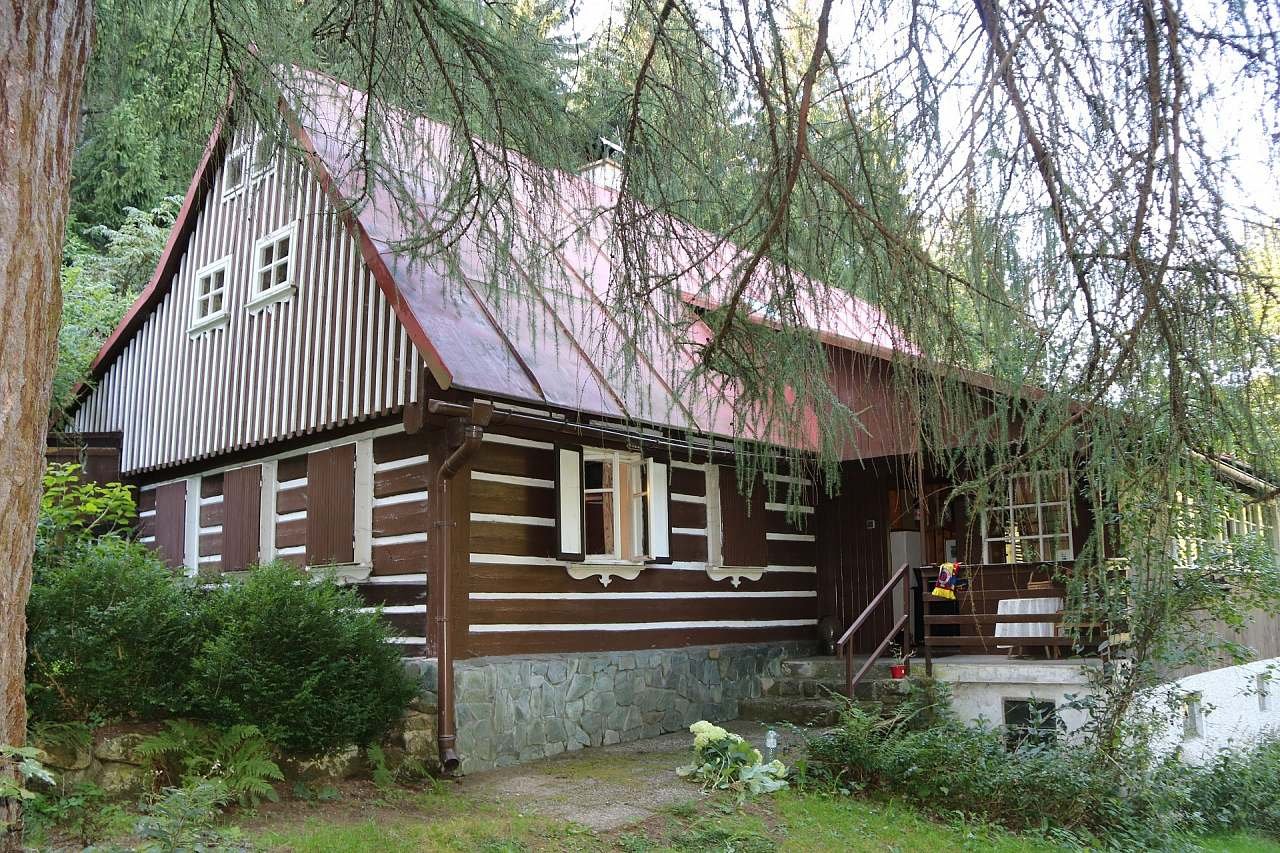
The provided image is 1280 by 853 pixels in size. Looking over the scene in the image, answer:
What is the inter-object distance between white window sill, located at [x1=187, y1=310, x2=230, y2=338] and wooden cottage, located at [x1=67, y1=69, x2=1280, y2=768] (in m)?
0.02

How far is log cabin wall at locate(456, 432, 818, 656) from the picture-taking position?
927cm

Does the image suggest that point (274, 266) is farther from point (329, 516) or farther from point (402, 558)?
point (402, 558)

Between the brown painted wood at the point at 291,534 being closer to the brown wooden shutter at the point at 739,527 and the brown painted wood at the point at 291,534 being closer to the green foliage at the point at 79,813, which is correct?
the green foliage at the point at 79,813

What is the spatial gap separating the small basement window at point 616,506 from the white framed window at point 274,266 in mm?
3395

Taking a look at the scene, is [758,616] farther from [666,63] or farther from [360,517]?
[666,63]

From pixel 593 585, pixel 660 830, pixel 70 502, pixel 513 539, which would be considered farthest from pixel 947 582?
pixel 70 502

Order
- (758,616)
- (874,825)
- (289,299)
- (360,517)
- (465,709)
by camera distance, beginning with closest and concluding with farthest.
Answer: (874,825), (465,709), (360,517), (289,299), (758,616)

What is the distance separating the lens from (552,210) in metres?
5.75

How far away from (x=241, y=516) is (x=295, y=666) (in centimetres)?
369

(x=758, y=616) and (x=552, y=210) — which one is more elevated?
(x=552, y=210)

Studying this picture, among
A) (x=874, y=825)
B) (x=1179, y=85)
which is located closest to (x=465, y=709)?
(x=874, y=825)

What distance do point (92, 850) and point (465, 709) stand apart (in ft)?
15.5

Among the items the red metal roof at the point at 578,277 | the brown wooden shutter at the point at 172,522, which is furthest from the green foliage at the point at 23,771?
the brown wooden shutter at the point at 172,522

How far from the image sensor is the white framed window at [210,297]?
37.3 feet
